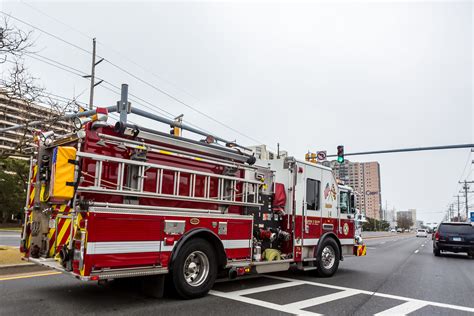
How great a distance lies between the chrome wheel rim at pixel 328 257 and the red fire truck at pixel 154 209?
3.03ft

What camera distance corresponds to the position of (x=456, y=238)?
17.1 m

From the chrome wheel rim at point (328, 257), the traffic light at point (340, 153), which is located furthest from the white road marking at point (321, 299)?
the traffic light at point (340, 153)

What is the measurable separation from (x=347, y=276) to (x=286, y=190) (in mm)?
3087

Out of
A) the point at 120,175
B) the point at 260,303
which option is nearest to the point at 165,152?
the point at 120,175

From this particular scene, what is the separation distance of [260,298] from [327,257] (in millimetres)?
3486

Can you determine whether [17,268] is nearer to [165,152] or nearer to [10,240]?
[165,152]

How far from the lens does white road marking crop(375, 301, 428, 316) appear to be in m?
6.01

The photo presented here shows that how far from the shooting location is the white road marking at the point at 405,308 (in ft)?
19.7

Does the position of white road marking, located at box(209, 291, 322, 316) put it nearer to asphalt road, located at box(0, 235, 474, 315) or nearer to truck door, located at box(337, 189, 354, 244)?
asphalt road, located at box(0, 235, 474, 315)

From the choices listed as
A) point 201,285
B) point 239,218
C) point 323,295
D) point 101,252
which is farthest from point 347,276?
point 101,252

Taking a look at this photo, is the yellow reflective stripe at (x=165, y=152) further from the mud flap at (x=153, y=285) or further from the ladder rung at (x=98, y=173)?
the mud flap at (x=153, y=285)

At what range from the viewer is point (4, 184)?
4106 cm

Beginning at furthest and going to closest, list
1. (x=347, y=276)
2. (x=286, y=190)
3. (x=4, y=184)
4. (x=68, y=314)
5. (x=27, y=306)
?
(x=4, y=184) → (x=347, y=276) → (x=286, y=190) → (x=27, y=306) → (x=68, y=314)

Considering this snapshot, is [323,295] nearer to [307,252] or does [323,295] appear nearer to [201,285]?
[307,252]
